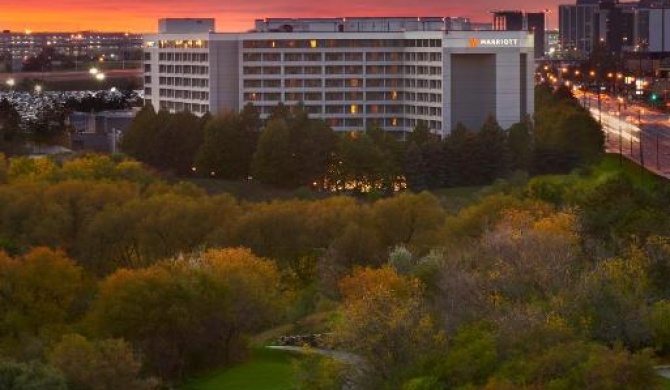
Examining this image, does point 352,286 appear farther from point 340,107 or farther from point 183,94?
point 183,94

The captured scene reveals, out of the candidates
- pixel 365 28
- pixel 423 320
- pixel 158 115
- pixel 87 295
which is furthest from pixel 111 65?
pixel 423 320

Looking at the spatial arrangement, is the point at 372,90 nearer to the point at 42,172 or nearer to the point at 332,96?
the point at 332,96

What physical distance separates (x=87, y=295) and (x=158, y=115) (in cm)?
3987

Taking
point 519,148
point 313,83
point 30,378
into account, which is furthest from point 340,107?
point 30,378

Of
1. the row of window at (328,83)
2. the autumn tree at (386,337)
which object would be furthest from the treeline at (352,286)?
the row of window at (328,83)

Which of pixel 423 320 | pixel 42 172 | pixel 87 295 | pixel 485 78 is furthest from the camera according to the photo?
pixel 485 78

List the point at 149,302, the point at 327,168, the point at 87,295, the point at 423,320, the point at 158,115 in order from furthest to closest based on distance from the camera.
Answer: the point at 158,115, the point at 327,168, the point at 87,295, the point at 149,302, the point at 423,320

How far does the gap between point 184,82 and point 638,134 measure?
28403 mm

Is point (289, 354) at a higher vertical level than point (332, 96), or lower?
lower

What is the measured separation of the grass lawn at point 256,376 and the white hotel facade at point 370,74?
182 feet

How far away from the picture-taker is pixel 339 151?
7006 cm

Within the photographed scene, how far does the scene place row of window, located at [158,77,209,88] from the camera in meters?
93.6

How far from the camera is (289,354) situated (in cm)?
3341

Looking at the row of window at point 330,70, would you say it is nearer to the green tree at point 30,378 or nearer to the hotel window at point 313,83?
the hotel window at point 313,83
